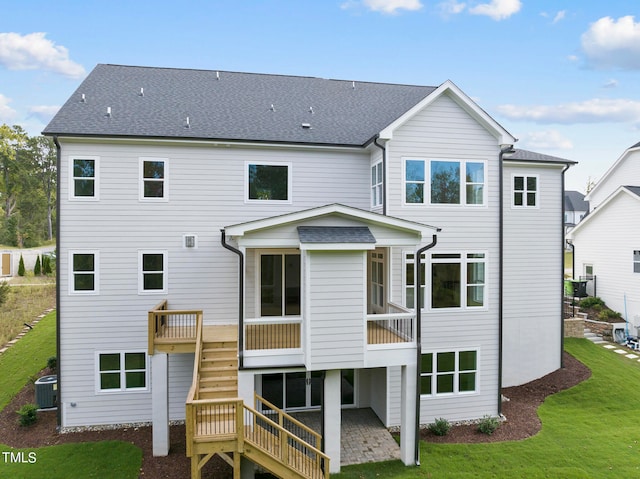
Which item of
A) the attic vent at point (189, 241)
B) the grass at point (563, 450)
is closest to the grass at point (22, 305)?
the attic vent at point (189, 241)

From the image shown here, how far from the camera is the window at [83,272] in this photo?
10.6 metres

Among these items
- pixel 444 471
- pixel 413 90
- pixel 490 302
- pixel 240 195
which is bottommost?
pixel 444 471

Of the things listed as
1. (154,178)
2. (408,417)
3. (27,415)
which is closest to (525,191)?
(408,417)

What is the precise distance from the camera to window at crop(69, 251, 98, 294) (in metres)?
10.6

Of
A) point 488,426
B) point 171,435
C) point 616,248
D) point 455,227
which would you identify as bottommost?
point 171,435

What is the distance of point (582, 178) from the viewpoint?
63.4 metres

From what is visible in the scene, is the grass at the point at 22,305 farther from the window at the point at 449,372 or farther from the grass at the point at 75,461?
the window at the point at 449,372

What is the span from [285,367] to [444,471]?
172 inches

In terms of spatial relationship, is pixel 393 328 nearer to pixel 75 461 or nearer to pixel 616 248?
pixel 75 461

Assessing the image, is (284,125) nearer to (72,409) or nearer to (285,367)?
(285,367)

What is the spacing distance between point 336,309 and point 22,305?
21085 mm

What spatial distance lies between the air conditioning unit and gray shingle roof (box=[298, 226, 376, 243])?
898 cm

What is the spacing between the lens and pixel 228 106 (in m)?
13.0

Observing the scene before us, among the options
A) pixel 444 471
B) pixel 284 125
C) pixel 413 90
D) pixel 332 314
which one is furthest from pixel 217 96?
pixel 444 471
